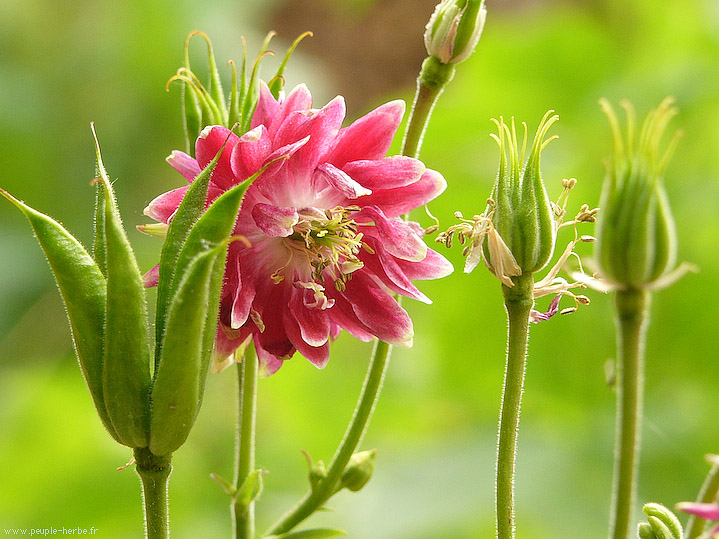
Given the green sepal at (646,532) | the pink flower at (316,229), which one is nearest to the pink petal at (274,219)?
the pink flower at (316,229)

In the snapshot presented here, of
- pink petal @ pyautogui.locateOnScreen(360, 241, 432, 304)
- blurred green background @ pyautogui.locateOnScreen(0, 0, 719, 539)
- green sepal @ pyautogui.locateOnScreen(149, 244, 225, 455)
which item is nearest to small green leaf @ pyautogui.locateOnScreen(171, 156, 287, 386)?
green sepal @ pyautogui.locateOnScreen(149, 244, 225, 455)

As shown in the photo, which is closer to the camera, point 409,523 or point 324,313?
point 324,313

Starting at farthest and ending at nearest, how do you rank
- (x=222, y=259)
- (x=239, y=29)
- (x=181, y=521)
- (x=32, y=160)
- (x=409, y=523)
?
(x=239, y=29), (x=32, y=160), (x=181, y=521), (x=409, y=523), (x=222, y=259)

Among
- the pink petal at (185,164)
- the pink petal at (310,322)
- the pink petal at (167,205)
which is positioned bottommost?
the pink petal at (310,322)

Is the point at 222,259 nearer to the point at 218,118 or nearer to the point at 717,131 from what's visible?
the point at 218,118

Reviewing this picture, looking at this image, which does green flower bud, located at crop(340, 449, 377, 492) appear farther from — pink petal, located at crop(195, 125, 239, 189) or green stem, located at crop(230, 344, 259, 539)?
pink petal, located at crop(195, 125, 239, 189)

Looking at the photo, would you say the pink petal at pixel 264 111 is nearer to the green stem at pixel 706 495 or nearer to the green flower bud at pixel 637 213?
the green flower bud at pixel 637 213

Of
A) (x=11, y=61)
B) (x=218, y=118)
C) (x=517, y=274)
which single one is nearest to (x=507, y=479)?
(x=517, y=274)
